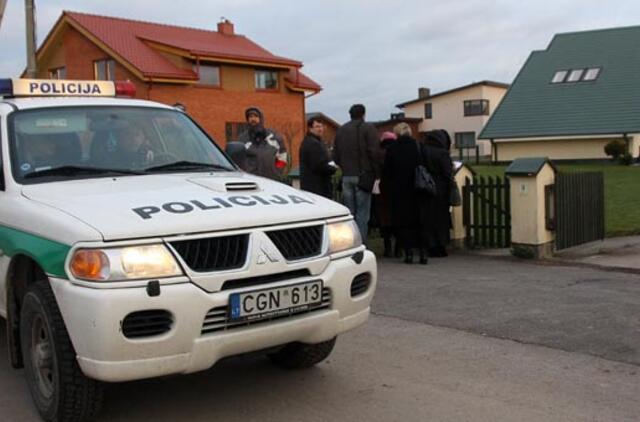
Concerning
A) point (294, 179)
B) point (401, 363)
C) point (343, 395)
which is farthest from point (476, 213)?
point (343, 395)

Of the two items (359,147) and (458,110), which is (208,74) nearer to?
(359,147)

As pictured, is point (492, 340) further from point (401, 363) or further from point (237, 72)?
point (237, 72)

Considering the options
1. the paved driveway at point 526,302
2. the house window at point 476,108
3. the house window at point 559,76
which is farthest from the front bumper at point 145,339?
the house window at point 476,108

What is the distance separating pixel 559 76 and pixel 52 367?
1624 inches

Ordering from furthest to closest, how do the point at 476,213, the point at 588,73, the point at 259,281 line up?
1. the point at 588,73
2. the point at 476,213
3. the point at 259,281

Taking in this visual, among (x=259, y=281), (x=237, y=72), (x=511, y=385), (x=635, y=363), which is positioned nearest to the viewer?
(x=259, y=281)

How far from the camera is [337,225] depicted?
4.30 meters

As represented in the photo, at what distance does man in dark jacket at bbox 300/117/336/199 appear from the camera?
904 cm

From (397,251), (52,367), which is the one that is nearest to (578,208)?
(397,251)

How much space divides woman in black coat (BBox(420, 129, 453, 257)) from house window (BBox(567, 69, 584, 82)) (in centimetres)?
3372

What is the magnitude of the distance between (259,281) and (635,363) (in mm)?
2806

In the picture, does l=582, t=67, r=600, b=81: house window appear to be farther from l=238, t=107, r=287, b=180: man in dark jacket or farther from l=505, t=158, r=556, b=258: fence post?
l=238, t=107, r=287, b=180: man in dark jacket

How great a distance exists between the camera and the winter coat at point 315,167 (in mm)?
9039

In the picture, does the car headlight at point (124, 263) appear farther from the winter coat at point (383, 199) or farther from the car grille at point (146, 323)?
the winter coat at point (383, 199)
